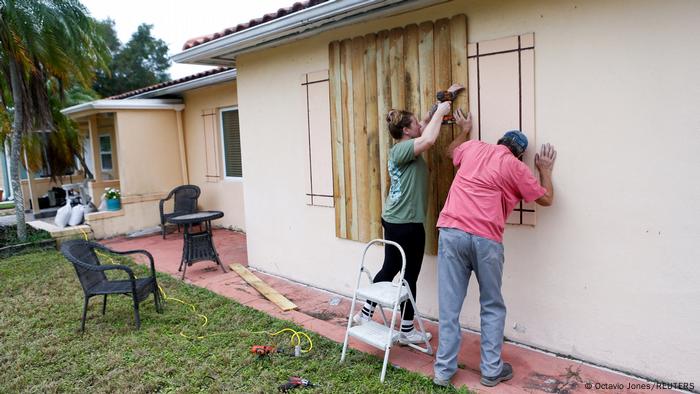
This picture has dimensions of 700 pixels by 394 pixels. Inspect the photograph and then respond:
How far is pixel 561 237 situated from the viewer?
→ 3.50 meters

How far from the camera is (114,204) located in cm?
949

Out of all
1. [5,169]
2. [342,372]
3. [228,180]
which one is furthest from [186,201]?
[5,169]

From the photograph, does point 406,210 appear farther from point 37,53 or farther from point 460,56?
point 37,53

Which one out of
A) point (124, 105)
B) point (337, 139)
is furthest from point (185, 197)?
point (337, 139)

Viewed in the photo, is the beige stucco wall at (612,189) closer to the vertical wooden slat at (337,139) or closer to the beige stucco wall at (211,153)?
the vertical wooden slat at (337,139)

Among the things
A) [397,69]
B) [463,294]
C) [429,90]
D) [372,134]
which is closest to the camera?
[463,294]

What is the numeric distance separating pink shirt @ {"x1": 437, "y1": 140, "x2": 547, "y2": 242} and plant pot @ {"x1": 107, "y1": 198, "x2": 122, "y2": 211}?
7.96m

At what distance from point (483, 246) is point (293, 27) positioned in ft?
9.35

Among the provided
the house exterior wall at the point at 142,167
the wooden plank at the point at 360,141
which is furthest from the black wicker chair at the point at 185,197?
the wooden plank at the point at 360,141

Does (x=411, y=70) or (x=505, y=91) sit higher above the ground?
(x=411, y=70)

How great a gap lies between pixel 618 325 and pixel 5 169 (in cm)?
2018

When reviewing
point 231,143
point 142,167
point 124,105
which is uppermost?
point 124,105

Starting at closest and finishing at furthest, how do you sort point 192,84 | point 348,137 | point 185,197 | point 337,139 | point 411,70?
point 411,70
point 348,137
point 337,139
point 192,84
point 185,197

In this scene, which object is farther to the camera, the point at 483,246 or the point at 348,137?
the point at 348,137
